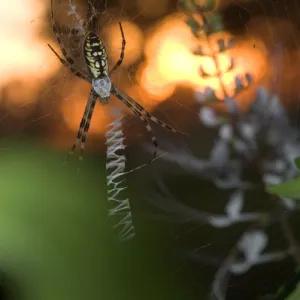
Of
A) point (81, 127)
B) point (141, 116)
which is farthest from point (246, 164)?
point (81, 127)

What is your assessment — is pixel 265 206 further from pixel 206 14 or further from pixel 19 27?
pixel 19 27

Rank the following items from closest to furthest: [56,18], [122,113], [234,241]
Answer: [56,18]
[122,113]
[234,241]

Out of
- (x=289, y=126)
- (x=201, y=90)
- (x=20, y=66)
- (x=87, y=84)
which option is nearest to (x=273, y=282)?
(x=289, y=126)

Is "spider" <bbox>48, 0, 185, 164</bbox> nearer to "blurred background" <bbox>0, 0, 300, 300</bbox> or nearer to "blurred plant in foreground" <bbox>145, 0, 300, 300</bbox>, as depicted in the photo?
"blurred background" <bbox>0, 0, 300, 300</bbox>

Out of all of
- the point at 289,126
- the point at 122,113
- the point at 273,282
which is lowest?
the point at 273,282

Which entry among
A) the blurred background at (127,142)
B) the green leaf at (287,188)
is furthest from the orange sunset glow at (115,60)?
the green leaf at (287,188)

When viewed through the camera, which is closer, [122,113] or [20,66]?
[20,66]

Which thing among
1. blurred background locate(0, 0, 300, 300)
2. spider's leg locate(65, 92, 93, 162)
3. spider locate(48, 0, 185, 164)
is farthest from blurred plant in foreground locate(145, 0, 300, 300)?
spider's leg locate(65, 92, 93, 162)

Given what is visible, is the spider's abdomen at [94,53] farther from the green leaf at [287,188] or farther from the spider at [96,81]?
the green leaf at [287,188]
